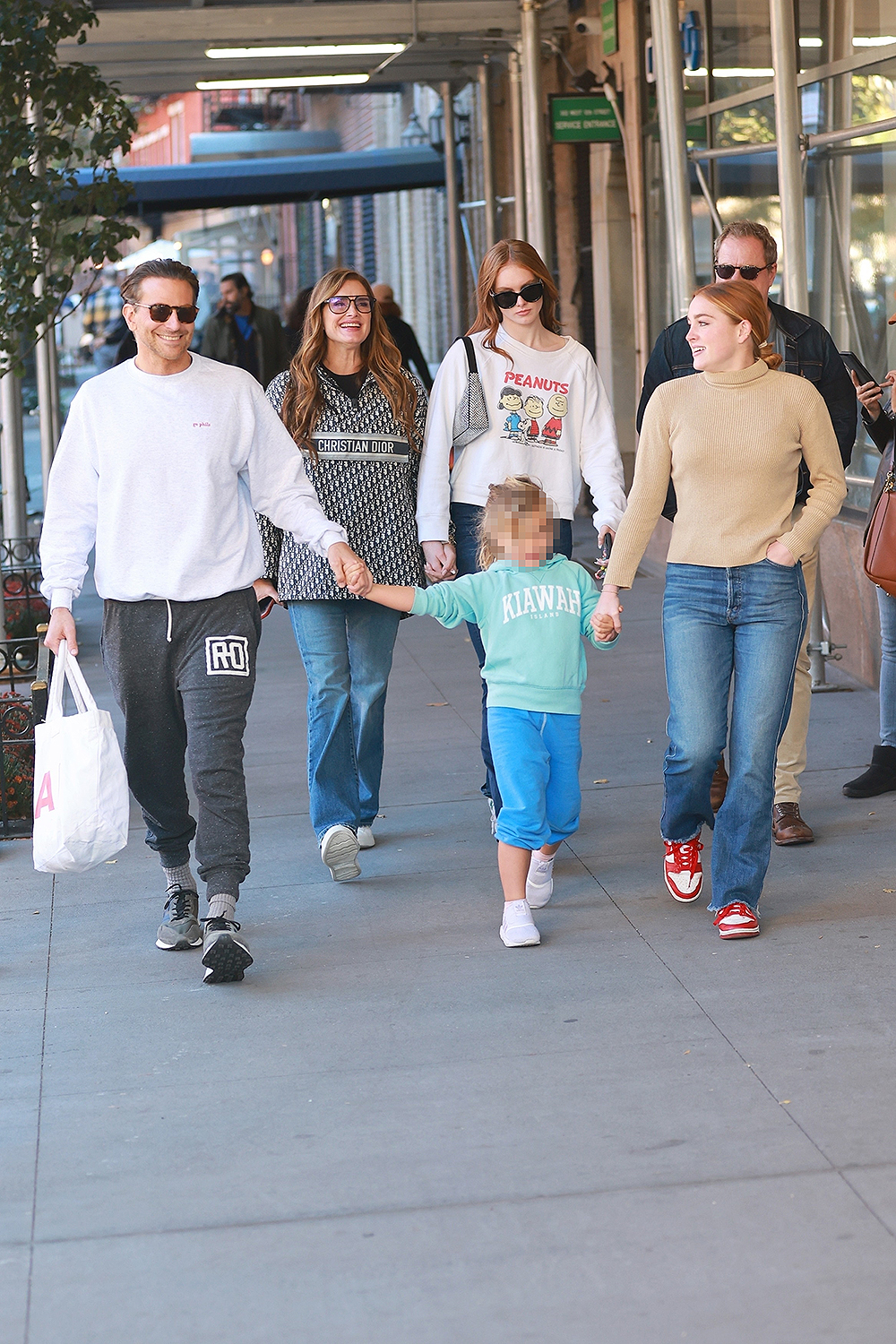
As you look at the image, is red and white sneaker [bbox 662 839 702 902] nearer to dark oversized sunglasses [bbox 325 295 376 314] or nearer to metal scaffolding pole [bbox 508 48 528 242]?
dark oversized sunglasses [bbox 325 295 376 314]

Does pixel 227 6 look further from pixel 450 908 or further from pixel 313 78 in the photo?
pixel 450 908

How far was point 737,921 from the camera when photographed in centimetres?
458

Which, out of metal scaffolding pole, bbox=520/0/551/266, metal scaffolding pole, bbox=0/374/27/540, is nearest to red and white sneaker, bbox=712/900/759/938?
metal scaffolding pole, bbox=0/374/27/540

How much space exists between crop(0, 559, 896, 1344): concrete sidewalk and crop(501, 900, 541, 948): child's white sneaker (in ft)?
0.12

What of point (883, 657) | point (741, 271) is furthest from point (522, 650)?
point (883, 657)

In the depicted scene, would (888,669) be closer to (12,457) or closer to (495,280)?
(495,280)

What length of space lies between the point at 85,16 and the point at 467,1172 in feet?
20.4

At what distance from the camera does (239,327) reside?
13984 millimetres

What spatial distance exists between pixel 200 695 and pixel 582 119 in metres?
9.04

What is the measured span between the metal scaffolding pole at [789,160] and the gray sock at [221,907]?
13.2 ft

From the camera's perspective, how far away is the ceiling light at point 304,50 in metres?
12.2

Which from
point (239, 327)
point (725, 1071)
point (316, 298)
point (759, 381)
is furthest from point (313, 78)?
point (725, 1071)

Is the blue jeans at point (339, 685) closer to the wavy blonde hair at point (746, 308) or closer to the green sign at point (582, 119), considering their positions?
the wavy blonde hair at point (746, 308)

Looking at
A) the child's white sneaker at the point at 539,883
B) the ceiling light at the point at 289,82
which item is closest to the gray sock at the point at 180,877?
the child's white sneaker at the point at 539,883
